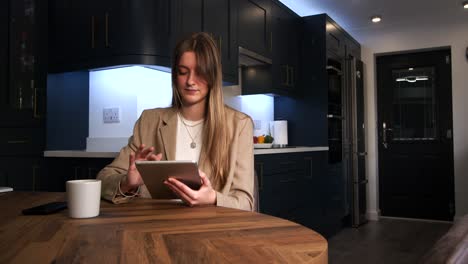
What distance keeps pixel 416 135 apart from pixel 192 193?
4587mm

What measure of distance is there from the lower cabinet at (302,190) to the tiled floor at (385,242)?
24 cm

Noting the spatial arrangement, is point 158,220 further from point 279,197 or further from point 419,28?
point 419,28

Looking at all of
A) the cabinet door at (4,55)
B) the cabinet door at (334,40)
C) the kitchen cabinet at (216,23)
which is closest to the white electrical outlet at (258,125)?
the kitchen cabinet at (216,23)

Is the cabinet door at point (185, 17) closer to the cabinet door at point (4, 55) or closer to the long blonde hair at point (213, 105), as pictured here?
the cabinet door at point (4, 55)

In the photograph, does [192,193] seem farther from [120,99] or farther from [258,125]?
[258,125]

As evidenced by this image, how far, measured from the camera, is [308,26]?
426 cm

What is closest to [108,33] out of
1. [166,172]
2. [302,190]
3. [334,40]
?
[166,172]

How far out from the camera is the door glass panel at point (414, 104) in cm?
484

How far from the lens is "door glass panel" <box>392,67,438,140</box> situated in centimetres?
484

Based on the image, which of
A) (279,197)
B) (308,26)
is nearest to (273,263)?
(279,197)

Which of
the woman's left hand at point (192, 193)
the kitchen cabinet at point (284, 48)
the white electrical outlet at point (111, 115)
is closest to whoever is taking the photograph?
the woman's left hand at point (192, 193)

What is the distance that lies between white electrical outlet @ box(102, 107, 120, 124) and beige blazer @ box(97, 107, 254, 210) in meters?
1.31

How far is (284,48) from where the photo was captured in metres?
3.96

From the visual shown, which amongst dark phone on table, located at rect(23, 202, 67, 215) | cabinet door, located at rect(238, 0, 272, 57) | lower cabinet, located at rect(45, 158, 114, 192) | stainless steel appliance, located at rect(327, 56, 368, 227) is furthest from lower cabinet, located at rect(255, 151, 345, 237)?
dark phone on table, located at rect(23, 202, 67, 215)
